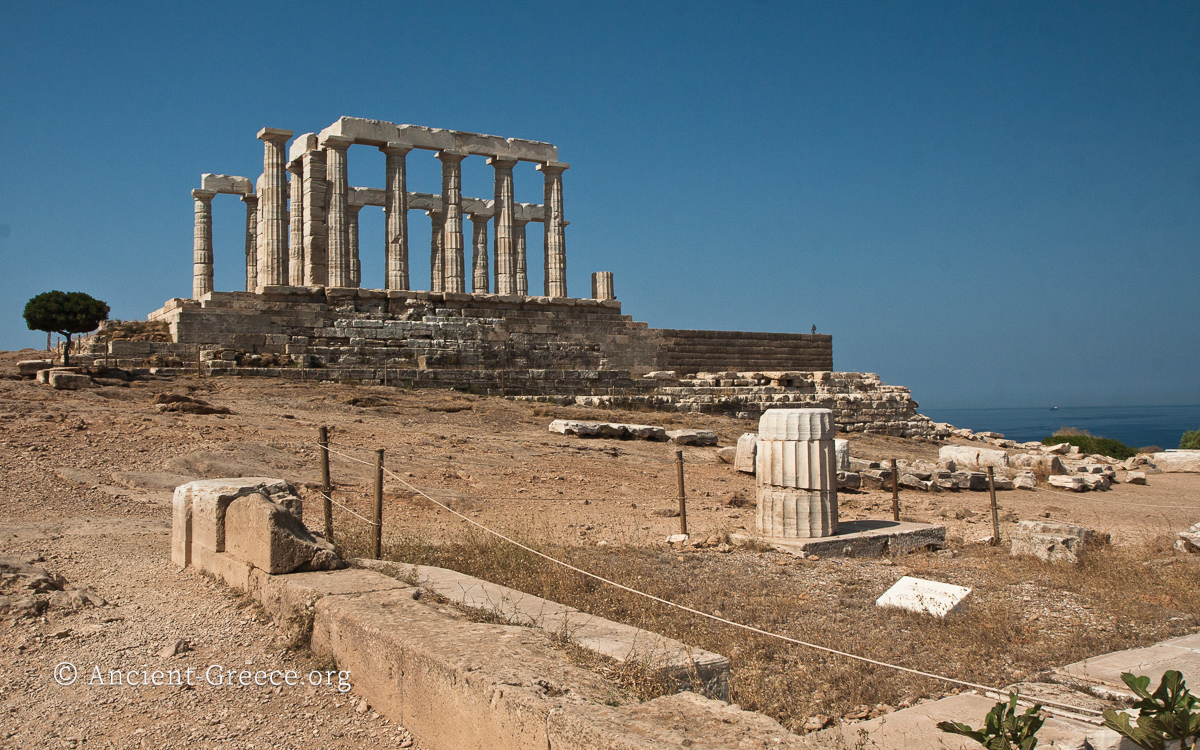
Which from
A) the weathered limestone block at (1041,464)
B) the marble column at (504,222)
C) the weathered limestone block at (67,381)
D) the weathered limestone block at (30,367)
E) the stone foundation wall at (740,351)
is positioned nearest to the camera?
the weathered limestone block at (67,381)

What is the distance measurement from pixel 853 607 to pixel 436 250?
24.6 metres

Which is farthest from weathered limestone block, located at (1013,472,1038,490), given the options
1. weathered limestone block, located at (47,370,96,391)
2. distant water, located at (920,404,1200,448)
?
distant water, located at (920,404,1200,448)

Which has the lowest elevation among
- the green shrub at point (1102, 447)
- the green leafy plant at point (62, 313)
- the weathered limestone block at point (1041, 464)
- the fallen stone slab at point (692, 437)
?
the green shrub at point (1102, 447)

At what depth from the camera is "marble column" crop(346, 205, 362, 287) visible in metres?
25.2

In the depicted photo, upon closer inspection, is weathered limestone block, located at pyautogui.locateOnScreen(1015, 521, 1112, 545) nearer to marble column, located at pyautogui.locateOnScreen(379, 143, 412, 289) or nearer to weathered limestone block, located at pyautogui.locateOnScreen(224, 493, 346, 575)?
weathered limestone block, located at pyautogui.locateOnScreen(224, 493, 346, 575)

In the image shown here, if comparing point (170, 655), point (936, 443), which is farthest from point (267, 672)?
point (936, 443)

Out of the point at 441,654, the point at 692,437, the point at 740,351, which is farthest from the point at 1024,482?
the point at 441,654

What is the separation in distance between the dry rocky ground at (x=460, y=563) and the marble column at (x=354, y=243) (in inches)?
341

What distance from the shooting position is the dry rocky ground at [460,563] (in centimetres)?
441

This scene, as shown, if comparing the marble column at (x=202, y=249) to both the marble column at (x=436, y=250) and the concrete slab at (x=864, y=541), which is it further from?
the concrete slab at (x=864, y=541)

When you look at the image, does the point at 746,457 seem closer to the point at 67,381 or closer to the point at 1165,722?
the point at 67,381

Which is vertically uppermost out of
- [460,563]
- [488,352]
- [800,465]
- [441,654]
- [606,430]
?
[488,352]

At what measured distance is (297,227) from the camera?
24359mm

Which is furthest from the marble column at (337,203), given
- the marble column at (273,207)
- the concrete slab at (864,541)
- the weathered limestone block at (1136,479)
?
the weathered limestone block at (1136,479)
